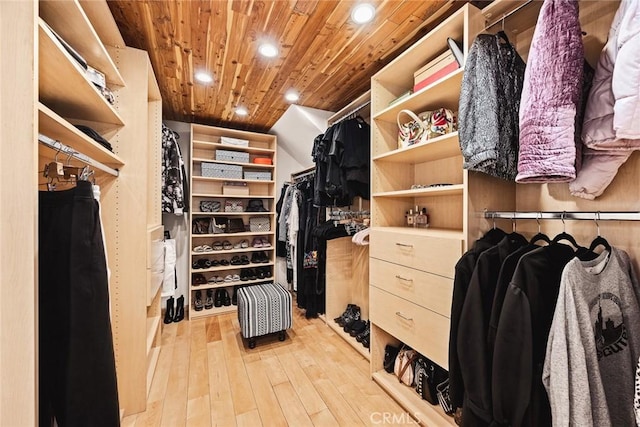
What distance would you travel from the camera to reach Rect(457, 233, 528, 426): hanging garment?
981mm

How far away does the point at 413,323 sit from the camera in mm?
1512

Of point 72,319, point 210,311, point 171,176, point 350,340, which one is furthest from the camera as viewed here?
point 210,311

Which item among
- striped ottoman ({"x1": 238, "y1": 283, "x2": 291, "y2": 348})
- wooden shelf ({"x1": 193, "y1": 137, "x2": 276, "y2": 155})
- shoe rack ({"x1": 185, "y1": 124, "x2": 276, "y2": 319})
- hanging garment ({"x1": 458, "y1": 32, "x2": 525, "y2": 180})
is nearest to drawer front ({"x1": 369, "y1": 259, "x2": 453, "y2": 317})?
hanging garment ({"x1": 458, "y1": 32, "x2": 525, "y2": 180})

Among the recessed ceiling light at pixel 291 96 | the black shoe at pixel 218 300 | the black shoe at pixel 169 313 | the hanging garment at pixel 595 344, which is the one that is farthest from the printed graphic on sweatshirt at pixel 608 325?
the black shoe at pixel 169 313

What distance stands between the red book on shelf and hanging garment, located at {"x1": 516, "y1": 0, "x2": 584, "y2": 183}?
0.50 meters

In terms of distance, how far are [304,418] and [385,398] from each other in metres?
0.55

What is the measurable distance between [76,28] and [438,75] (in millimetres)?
1728

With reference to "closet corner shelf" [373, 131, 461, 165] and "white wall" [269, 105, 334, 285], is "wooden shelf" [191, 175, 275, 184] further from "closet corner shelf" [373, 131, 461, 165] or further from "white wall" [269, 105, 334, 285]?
"closet corner shelf" [373, 131, 461, 165]

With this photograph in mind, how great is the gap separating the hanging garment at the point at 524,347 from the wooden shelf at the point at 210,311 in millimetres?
2852

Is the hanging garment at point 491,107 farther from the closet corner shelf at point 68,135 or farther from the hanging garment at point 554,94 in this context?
the closet corner shelf at point 68,135

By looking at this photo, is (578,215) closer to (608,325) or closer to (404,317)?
(608,325)

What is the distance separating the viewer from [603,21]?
1.04 meters

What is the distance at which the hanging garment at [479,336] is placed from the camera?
3.22 ft

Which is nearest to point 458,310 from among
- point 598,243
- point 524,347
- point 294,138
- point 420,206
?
point 524,347
